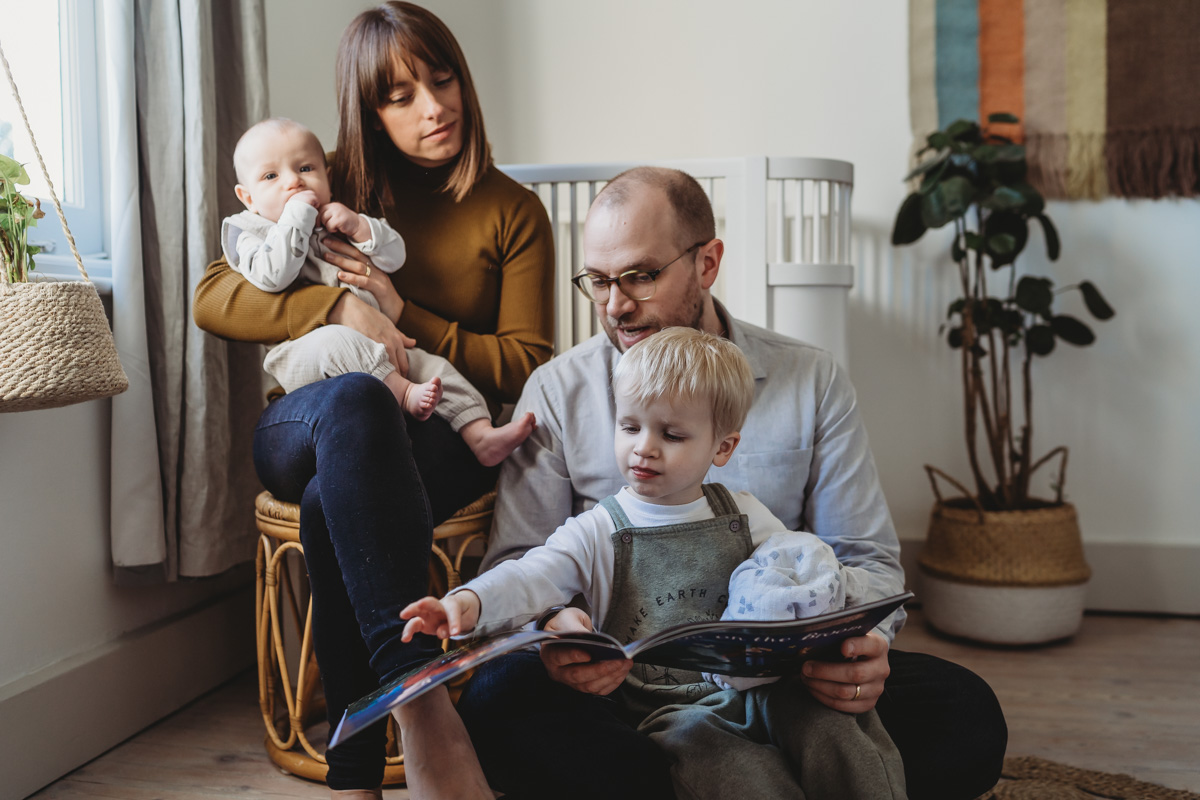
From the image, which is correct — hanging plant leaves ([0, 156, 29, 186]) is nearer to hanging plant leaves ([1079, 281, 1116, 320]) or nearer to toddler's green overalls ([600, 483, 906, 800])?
toddler's green overalls ([600, 483, 906, 800])

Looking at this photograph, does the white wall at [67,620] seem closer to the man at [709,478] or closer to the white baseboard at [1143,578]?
the man at [709,478]

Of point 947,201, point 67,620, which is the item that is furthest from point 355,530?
point 947,201

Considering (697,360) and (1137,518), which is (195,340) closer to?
(697,360)

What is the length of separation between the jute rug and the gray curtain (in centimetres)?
133

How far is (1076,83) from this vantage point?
2.29 m

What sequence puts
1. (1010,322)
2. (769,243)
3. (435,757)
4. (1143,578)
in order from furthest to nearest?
(1143,578) < (1010,322) < (769,243) < (435,757)

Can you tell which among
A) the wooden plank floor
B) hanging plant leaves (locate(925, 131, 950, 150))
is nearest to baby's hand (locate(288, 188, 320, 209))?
the wooden plank floor

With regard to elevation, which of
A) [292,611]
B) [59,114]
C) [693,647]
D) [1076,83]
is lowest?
[292,611]

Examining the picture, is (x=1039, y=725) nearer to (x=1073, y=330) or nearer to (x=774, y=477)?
(x=774, y=477)

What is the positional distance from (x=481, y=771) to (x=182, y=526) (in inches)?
33.3

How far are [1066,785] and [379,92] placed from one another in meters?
1.49

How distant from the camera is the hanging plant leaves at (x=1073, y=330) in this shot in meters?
2.19

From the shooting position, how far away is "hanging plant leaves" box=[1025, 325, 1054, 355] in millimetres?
2197

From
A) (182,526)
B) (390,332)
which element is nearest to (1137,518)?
(390,332)
